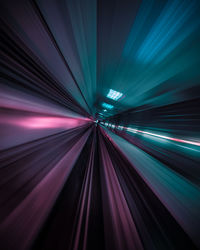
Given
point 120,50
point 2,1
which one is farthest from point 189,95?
point 2,1

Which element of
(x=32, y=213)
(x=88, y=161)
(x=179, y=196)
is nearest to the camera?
(x=32, y=213)

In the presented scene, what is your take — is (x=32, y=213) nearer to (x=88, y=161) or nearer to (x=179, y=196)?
(x=88, y=161)

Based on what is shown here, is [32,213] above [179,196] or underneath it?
underneath

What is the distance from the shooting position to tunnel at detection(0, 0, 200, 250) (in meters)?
0.31

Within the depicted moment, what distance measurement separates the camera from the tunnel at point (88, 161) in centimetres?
31

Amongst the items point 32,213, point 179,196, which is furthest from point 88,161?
point 179,196

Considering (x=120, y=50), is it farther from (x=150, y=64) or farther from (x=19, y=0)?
(x=19, y=0)

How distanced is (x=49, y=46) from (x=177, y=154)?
1.63 meters

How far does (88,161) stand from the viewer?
2.71 feet

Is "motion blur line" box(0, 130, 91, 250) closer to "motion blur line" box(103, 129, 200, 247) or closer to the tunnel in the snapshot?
the tunnel

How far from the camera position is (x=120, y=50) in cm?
98

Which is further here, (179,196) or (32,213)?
(179,196)

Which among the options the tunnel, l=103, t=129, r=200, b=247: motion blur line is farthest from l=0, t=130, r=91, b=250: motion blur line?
l=103, t=129, r=200, b=247: motion blur line

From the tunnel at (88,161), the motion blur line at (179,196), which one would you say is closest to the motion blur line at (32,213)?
the tunnel at (88,161)
